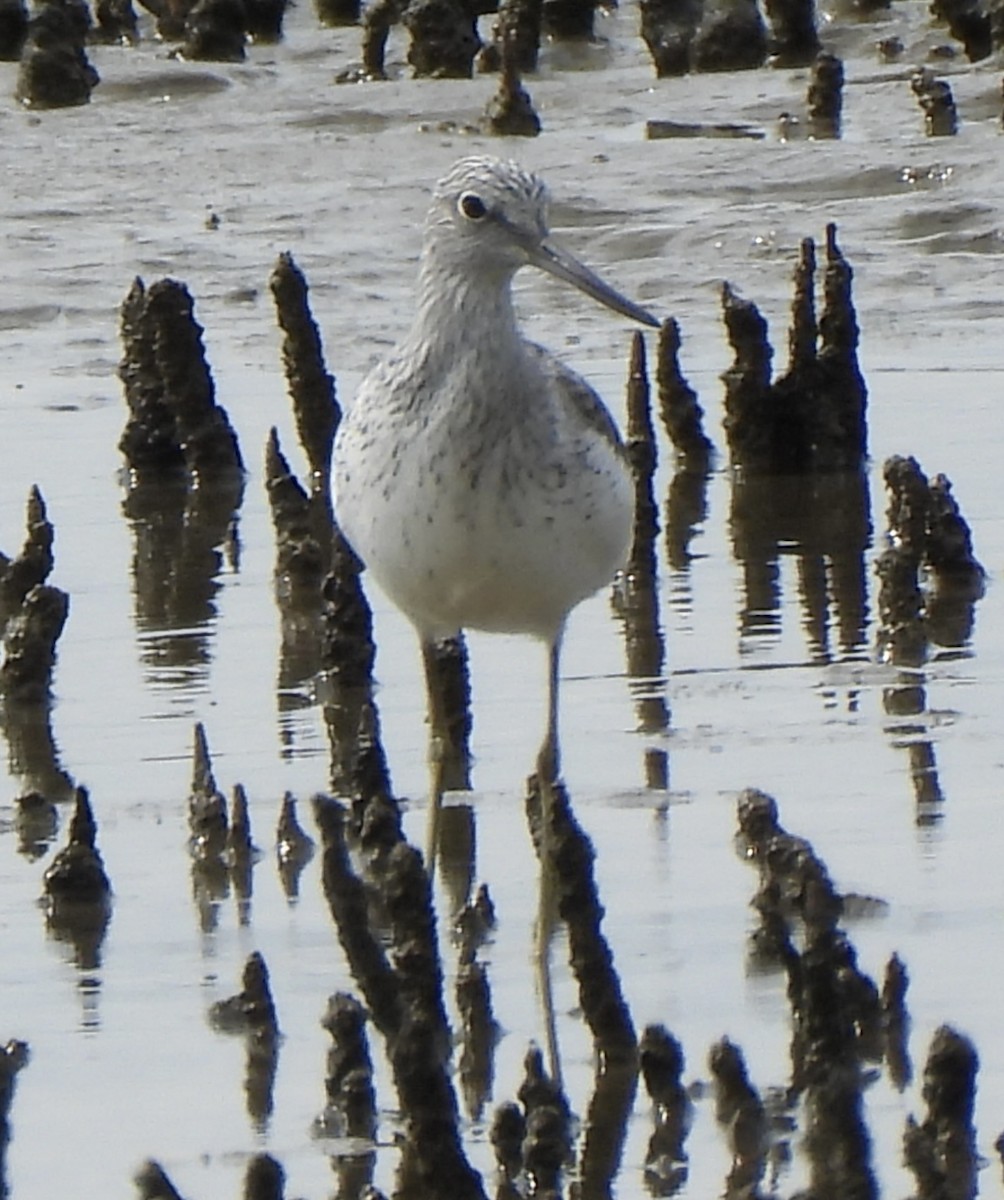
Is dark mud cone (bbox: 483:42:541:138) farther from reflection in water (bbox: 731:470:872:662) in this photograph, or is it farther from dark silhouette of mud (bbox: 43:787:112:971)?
dark silhouette of mud (bbox: 43:787:112:971)

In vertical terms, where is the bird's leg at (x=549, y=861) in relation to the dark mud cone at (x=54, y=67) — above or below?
below

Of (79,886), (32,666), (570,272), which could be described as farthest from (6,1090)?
(32,666)

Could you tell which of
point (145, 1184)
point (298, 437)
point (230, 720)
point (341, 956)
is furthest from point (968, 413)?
point (145, 1184)

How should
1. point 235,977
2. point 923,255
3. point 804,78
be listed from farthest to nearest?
point 804,78 → point 923,255 → point 235,977

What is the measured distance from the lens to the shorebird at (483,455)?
23.4 ft

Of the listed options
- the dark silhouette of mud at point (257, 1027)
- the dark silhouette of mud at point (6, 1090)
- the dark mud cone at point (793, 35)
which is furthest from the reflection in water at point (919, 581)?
the dark mud cone at point (793, 35)

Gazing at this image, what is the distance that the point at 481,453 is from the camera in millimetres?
7133

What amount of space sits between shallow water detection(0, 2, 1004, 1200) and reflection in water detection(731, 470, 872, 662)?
40 millimetres

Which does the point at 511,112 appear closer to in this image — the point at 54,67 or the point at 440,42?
the point at 440,42

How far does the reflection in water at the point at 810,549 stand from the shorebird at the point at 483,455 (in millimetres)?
1328

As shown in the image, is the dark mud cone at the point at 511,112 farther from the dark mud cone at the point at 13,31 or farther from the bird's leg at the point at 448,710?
the bird's leg at the point at 448,710

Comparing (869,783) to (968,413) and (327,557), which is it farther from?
(968,413)

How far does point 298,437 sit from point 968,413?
2.02m

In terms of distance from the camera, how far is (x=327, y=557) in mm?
9430
